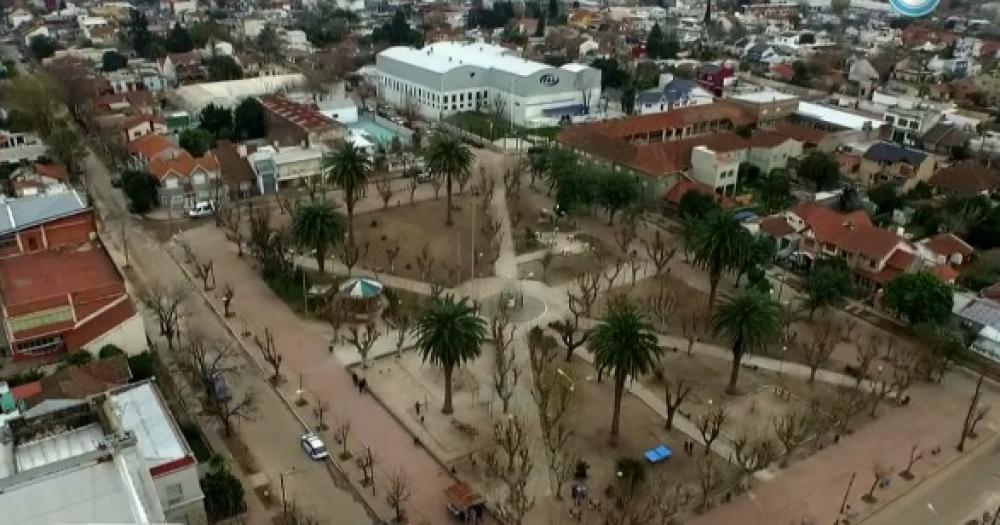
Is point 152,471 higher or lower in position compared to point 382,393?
higher

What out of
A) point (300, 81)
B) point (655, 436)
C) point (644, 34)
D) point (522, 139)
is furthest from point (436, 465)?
point (644, 34)

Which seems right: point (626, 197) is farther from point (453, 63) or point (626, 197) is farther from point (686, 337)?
point (453, 63)

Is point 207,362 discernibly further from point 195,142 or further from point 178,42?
point 178,42

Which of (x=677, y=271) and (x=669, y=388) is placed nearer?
(x=669, y=388)

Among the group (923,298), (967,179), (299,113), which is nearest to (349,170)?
(299,113)

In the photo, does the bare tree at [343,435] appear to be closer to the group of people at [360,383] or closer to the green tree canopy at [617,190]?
the group of people at [360,383]

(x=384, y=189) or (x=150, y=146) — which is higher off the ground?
(x=150, y=146)

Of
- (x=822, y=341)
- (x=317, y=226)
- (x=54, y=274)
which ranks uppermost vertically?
(x=317, y=226)
